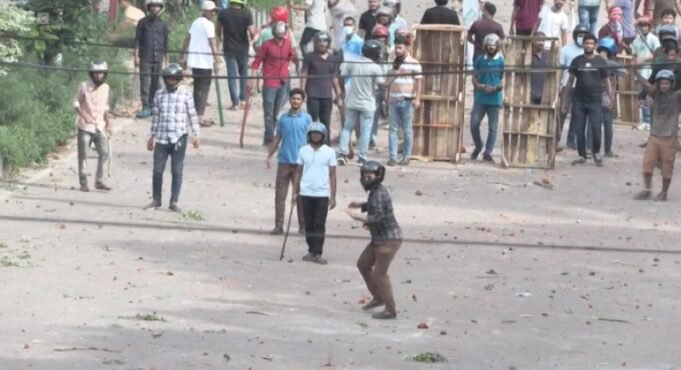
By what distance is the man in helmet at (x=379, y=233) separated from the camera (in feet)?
48.1

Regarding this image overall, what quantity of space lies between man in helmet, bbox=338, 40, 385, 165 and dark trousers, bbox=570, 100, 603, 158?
2666 mm

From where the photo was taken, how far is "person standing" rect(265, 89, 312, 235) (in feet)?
59.5

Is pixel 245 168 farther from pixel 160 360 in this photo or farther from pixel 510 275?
pixel 160 360

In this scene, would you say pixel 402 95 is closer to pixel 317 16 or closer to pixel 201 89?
pixel 201 89

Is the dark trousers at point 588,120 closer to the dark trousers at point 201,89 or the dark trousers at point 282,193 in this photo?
the dark trousers at point 201,89

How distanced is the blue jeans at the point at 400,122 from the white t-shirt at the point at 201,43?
3542 mm

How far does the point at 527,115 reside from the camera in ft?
76.8

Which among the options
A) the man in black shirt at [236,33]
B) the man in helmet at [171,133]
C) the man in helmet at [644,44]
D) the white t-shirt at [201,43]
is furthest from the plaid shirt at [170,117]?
the man in helmet at [644,44]

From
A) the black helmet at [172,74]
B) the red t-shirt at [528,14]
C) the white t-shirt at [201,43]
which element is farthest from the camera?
the red t-shirt at [528,14]

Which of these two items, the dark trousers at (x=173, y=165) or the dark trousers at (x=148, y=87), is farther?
the dark trousers at (x=148, y=87)

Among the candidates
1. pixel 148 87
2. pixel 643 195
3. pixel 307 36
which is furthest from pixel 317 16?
pixel 643 195

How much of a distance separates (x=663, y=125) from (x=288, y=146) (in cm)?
513

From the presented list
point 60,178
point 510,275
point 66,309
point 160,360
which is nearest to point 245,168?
point 60,178

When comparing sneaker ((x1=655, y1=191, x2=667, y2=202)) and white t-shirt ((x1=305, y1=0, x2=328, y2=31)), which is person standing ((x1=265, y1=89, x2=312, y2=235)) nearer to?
sneaker ((x1=655, y1=191, x2=667, y2=202))
